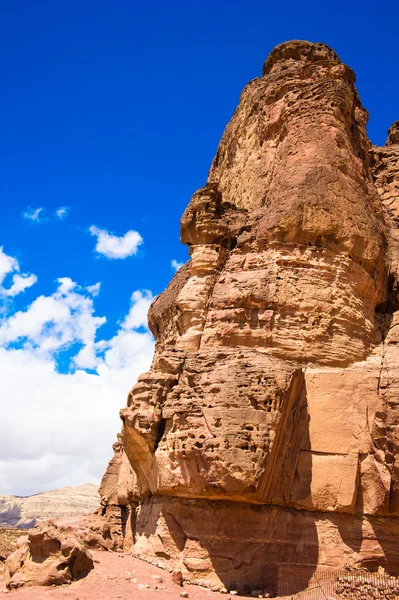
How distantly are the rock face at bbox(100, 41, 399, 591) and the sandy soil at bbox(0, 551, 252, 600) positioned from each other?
0.72m

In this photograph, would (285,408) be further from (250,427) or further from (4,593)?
(4,593)

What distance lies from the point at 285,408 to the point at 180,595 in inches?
182

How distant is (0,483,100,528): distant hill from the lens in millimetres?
71000

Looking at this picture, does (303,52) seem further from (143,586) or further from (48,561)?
(48,561)

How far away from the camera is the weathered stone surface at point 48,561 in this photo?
11953 mm

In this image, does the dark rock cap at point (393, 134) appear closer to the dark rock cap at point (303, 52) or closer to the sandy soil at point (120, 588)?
the dark rock cap at point (303, 52)

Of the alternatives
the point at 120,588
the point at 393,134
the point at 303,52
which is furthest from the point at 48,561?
the point at 393,134

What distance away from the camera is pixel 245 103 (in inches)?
922

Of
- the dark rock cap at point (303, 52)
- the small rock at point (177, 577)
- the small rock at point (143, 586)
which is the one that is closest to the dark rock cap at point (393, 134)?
the dark rock cap at point (303, 52)

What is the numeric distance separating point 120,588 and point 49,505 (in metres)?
73.3

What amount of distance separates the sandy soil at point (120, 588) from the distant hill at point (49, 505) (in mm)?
57665

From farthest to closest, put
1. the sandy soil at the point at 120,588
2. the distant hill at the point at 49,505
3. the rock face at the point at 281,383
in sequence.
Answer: the distant hill at the point at 49,505, the rock face at the point at 281,383, the sandy soil at the point at 120,588

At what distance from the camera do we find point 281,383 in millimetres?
13594

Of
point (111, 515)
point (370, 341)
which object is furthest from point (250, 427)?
point (111, 515)
